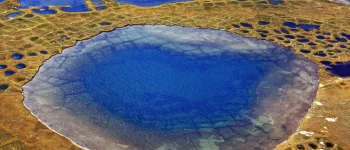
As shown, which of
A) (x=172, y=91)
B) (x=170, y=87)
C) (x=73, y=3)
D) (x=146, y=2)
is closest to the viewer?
(x=172, y=91)

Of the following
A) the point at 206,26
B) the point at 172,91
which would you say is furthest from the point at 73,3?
the point at 172,91

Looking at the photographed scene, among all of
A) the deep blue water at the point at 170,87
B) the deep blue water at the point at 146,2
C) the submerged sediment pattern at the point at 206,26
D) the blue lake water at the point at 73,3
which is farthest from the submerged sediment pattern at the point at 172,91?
the deep blue water at the point at 146,2

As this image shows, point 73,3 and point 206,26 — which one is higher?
point 73,3

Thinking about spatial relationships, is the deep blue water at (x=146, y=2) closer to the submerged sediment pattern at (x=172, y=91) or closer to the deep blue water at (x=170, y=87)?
the submerged sediment pattern at (x=172, y=91)

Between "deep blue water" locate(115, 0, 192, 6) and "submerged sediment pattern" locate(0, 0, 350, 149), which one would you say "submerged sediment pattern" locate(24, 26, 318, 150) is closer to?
"submerged sediment pattern" locate(0, 0, 350, 149)

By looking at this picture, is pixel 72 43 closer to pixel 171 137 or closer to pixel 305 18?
pixel 171 137

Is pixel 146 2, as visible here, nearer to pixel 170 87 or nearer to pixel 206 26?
pixel 206 26

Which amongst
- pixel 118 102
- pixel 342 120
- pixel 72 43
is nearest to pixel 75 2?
pixel 72 43
